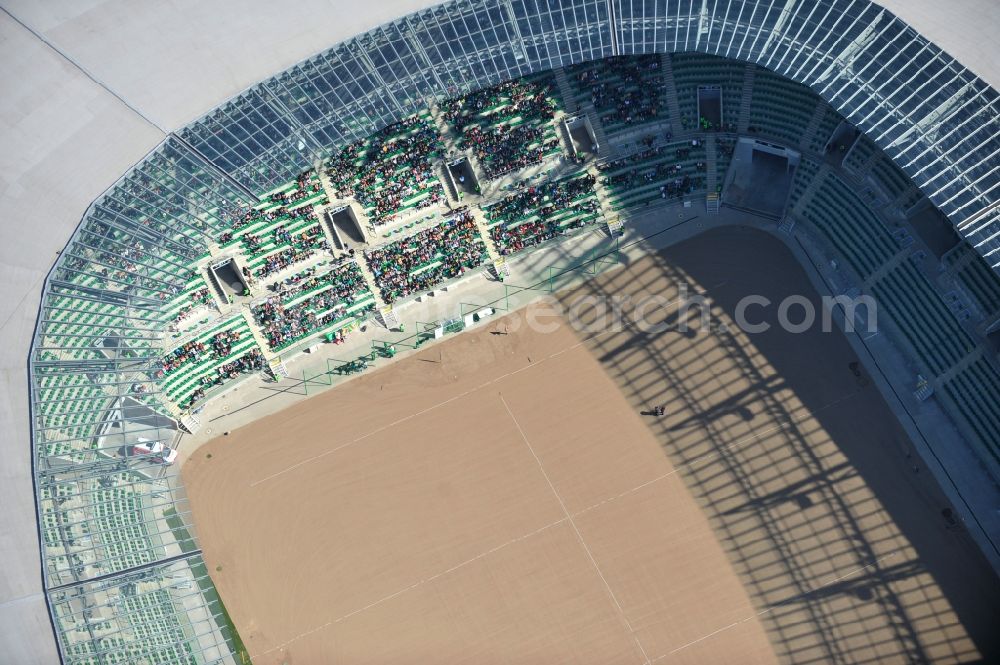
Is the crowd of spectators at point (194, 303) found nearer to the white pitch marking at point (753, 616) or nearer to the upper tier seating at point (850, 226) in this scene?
the white pitch marking at point (753, 616)

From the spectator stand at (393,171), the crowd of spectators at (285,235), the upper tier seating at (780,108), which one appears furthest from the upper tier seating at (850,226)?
the crowd of spectators at (285,235)

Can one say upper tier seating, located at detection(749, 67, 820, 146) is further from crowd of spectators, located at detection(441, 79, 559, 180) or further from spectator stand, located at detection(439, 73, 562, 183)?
crowd of spectators, located at detection(441, 79, 559, 180)

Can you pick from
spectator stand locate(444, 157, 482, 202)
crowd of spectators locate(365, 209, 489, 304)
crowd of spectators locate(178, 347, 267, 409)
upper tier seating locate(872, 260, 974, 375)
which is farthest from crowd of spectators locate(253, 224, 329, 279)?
upper tier seating locate(872, 260, 974, 375)

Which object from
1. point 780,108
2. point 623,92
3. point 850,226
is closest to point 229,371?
point 623,92

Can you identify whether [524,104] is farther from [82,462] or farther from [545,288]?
Answer: [82,462]

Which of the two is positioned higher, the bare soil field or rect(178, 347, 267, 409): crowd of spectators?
rect(178, 347, 267, 409): crowd of spectators

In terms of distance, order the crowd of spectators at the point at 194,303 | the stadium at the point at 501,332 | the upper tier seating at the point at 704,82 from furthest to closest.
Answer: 1. the upper tier seating at the point at 704,82
2. the crowd of spectators at the point at 194,303
3. the stadium at the point at 501,332
